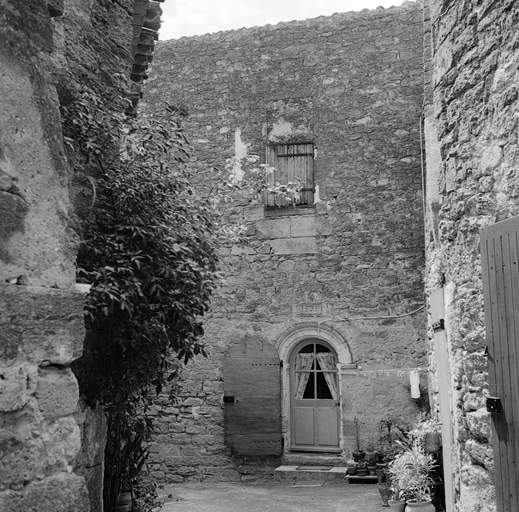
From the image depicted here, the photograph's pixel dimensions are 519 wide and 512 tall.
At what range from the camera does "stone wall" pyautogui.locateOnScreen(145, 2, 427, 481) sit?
10211 mm

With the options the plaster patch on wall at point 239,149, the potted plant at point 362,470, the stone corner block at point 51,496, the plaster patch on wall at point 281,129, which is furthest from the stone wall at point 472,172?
the plaster patch on wall at point 239,149

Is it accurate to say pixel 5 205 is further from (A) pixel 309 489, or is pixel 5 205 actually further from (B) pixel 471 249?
(A) pixel 309 489

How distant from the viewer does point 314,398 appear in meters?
10.6

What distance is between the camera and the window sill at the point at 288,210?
1079 centimetres

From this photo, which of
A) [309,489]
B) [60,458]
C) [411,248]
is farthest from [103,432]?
[411,248]

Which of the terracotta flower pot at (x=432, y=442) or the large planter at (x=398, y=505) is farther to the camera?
the terracotta flower pot at (x=432, y=442)

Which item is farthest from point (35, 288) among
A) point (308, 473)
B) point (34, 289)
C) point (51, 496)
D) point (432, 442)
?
point (308, 473)

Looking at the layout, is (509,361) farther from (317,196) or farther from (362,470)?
(317,196)

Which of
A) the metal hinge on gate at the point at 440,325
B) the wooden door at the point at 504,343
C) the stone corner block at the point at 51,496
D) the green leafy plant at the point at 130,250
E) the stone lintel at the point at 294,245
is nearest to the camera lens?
the stone corner block at the point at 51,496

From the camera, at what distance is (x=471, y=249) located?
397 cm

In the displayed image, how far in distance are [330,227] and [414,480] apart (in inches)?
186

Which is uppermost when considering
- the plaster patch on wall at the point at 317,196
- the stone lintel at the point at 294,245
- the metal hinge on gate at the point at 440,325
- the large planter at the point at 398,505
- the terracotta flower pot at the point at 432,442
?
the plaster patch on wall at the point at 317,196

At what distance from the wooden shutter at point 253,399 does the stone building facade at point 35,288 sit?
28.2 ft

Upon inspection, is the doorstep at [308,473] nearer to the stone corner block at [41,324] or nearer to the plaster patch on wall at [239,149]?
the plaster patch on wall at [239,149]
